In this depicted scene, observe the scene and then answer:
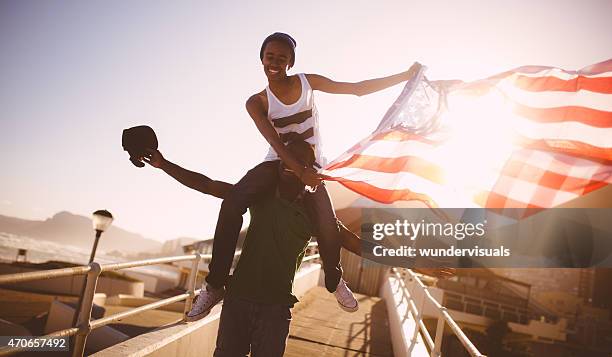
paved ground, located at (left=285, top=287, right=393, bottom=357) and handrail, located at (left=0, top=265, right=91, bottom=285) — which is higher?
handrail, located at (left=0, top=265, right=91, bottom=285)

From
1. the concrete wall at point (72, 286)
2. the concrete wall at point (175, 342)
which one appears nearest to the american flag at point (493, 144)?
the concrete wall at point (175, 342)

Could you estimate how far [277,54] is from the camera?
7.99ft

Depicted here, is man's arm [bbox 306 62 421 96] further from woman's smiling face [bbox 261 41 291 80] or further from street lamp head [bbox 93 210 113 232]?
street lamp head [bbox 93 210 113 232]

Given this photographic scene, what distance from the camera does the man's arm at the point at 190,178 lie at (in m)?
2.40

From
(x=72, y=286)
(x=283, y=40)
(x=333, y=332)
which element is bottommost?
(x=72, y=286)

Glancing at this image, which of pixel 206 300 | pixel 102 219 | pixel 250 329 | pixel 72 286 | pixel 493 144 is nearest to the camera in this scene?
pixel 250 329

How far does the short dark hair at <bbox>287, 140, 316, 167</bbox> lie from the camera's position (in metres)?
2.36

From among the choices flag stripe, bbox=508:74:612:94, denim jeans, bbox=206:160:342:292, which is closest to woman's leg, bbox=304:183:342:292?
denim jeans, bbox=206:160:342:292

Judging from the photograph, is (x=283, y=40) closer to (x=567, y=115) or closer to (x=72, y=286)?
(x=567, y=115)

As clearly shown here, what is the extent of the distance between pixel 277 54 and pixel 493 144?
274 centimetres

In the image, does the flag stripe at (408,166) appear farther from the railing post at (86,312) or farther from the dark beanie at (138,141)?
the railing post at (86,312)

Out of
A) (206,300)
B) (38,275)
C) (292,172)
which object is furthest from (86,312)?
(292,172)

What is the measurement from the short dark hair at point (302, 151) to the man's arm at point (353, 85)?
0.51 metres

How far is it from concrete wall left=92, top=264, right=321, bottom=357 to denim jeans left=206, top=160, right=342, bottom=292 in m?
1.21
